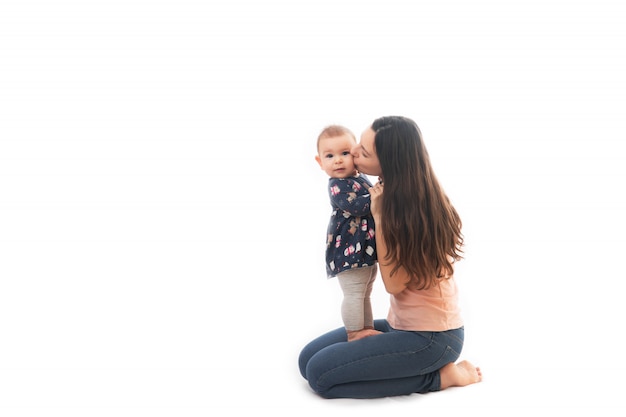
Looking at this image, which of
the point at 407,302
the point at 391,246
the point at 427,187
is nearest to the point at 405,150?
the point at 427,187

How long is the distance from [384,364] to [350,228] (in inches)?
23.0

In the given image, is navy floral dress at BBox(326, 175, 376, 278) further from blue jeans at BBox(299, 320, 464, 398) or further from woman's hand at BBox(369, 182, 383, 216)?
blue jeans at BBox(299, 320, 464, 398)

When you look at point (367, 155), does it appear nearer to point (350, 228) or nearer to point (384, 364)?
point (350, 228)

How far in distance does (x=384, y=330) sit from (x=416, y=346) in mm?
345

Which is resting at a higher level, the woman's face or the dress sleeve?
the woman's face

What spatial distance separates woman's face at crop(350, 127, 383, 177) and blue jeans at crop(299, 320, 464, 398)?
27.6 inches

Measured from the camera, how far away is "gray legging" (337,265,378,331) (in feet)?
10.1

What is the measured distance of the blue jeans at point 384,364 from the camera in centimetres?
298

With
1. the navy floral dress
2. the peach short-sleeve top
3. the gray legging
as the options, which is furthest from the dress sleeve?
the peach short-sleeve top

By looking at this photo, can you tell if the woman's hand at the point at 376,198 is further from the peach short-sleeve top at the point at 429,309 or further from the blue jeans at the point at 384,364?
the blue jeans at the point at 384,364

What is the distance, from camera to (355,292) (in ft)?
10.1

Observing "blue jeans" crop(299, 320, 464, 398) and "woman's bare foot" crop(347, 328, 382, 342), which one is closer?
"blue jeans" crop(299, 320, 464, 398)

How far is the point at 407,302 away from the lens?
10.1 ft

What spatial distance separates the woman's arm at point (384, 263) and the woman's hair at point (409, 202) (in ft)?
0.06
